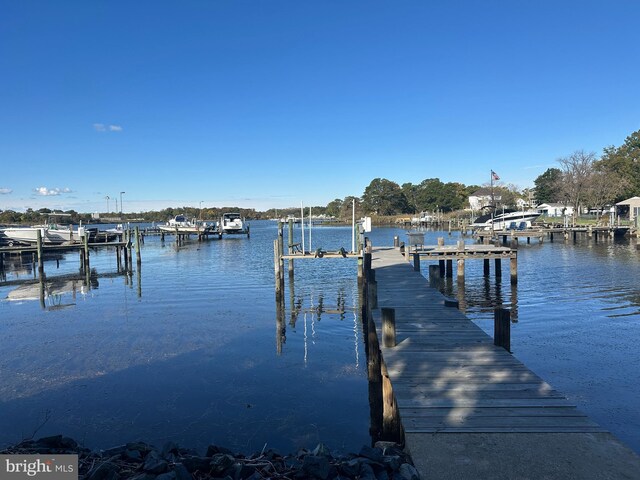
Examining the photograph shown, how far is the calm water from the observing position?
26.8ft

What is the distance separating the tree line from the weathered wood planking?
15.8m

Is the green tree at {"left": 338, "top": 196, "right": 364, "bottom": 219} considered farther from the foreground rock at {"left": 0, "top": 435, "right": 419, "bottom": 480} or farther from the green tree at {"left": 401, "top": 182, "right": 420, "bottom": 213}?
the foreground rock at {"left": 0, "top": 435, "right": 419, "bottom": 480}

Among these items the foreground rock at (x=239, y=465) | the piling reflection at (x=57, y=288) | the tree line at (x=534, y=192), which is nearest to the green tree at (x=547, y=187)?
the tree line at (x=534, y=192)

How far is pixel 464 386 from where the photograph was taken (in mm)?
6438

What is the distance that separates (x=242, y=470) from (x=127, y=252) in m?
33.3

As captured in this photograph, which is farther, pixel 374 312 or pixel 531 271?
pixel 531 271

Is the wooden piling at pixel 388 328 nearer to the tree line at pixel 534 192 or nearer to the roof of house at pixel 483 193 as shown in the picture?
the tree line at pixel 534 192

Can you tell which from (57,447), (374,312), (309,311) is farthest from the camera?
(309,311)

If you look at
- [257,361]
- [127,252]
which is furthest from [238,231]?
[257,361]

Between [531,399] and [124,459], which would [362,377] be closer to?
[531,399]

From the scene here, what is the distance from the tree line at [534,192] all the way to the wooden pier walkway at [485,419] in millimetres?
17087

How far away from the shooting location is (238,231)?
76.3m

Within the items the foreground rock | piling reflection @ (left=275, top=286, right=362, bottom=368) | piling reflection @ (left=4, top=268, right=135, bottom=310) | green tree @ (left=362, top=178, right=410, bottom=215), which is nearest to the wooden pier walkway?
the foreground rock

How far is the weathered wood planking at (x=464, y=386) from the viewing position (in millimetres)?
5301
